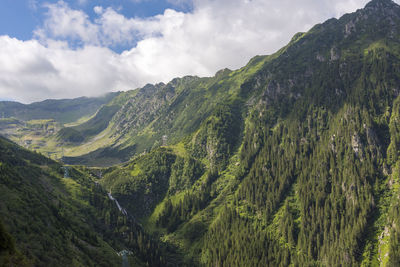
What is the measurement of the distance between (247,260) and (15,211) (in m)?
163

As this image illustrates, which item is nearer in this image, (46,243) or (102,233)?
(46,243)

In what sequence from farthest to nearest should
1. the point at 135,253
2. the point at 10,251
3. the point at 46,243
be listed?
the point at 135,253 → the point at 46,243 → the point at 10,251

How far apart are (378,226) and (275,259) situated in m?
79.7

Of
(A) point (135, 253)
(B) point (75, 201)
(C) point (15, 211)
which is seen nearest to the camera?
(C) point (15, 211)

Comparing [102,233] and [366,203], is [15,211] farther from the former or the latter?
[366,203]

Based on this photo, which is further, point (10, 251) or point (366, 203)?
point (366, 203)

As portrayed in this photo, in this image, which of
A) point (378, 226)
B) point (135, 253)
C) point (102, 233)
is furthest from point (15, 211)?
point (378, 226)

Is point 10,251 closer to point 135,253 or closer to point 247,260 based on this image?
point 135,253

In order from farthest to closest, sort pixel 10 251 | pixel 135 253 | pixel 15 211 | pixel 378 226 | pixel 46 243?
pixel 378 226, pixel 135 253, pixel 15 211, pixel 46 243, pixel 10 251

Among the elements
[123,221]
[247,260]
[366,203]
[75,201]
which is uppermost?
[366,203]

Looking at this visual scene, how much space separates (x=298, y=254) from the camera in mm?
193250

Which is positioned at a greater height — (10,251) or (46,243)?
(10,251)

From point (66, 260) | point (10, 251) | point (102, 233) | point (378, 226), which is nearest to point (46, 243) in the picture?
point (66, 260)

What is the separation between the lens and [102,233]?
16862 cm
